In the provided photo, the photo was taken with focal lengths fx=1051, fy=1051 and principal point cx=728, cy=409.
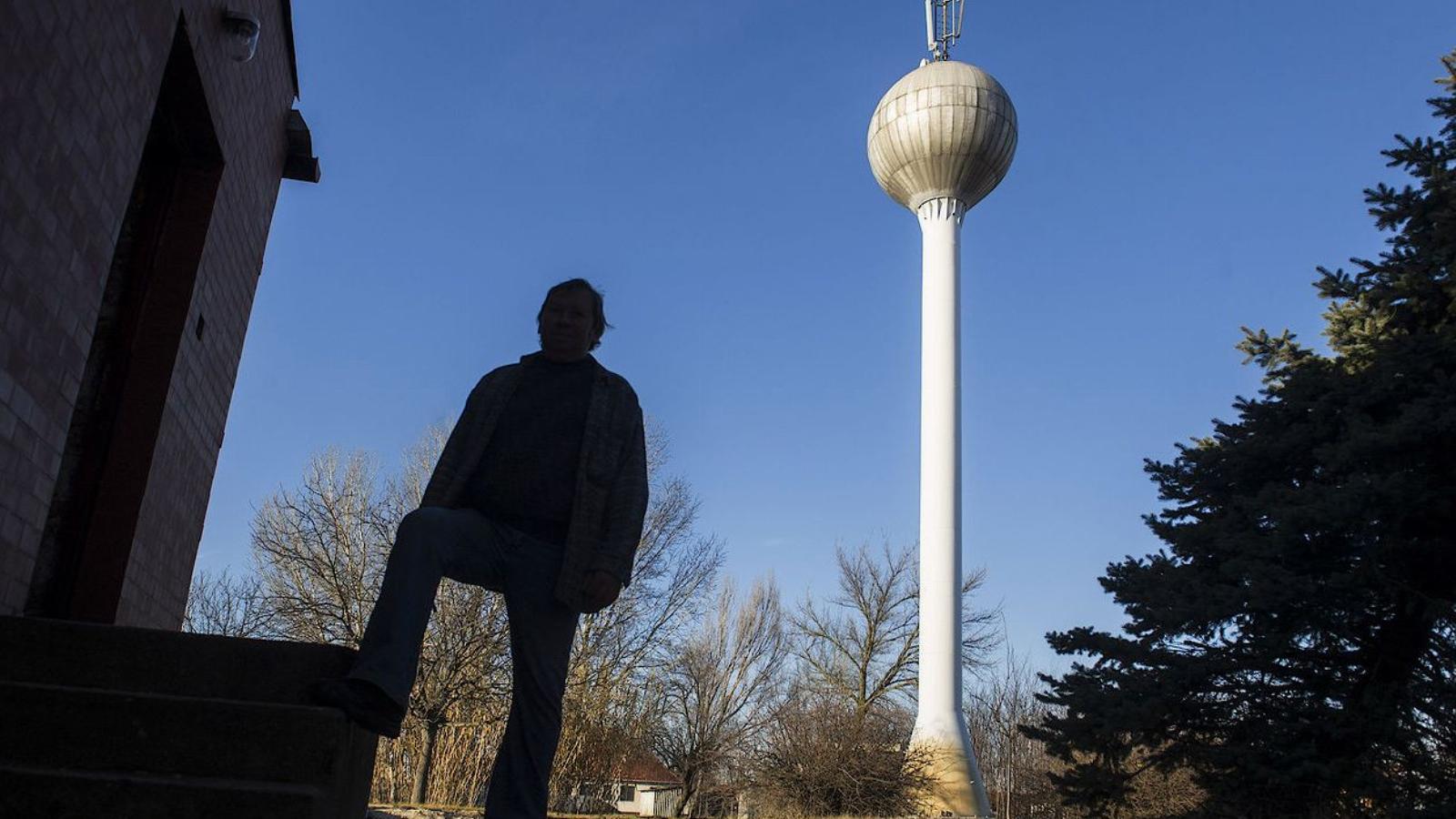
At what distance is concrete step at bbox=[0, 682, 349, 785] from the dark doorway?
8.73ft

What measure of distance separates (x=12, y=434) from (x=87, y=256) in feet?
2.43

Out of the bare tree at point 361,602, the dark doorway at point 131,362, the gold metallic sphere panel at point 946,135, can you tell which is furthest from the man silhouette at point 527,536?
the gold metallic sphere panel at point 946,135

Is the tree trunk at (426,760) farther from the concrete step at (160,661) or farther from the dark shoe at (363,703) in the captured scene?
the dark shoe at (363,703)

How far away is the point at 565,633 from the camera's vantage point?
300 centimetres

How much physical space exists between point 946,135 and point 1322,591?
18067 mm

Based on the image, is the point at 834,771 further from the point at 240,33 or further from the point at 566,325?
the point at 566,325

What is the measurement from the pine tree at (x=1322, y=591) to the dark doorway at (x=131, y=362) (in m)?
7.58

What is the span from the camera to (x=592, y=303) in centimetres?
337

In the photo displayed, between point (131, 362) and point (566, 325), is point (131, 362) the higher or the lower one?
the higher one

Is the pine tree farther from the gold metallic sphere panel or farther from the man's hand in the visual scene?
the gold metallic sphere panel

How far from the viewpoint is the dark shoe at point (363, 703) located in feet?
8.63

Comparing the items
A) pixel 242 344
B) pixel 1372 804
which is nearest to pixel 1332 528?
pixel 1372 804

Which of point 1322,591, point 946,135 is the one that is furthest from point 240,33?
point 946,135

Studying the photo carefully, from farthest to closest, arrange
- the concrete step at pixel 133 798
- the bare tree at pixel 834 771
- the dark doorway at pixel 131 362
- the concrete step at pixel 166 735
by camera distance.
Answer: the bare tree at pixel 834 771 → the dark doorway at pixel 131 362 → the concrete step at pixel 166 735 → the concrete step at pixel 133 798
